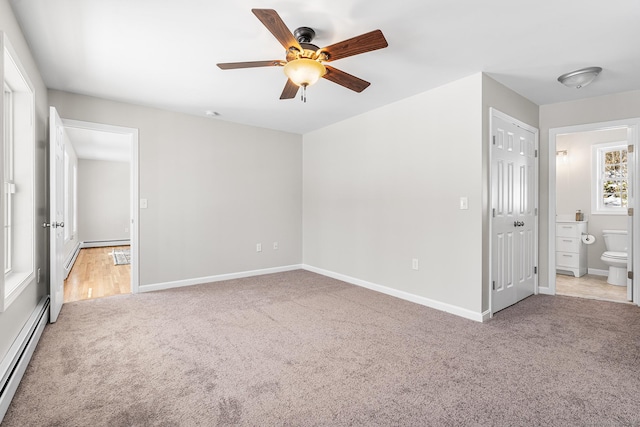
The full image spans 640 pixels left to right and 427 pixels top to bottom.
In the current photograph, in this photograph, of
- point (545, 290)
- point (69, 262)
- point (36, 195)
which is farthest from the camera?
point (69, 262)

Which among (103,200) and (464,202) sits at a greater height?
(103,200)

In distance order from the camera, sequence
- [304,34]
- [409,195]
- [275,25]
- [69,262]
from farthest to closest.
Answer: [69,262] < [409,195] < [304,34] < [275,25]

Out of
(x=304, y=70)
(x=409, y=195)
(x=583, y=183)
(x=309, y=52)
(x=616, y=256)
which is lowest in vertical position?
(x=616, y=256)

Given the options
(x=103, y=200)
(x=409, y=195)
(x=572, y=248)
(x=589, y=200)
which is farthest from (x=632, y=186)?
(x=103, y=200)

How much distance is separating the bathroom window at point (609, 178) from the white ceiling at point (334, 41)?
2035 millimetres

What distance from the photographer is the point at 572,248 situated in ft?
15.7

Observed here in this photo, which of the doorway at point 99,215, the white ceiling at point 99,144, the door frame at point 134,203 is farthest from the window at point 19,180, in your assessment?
the white ceiling at point 99,144

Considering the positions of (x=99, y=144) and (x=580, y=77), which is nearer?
(x=580, y=77)

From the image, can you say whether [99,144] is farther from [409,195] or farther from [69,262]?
[409,195]

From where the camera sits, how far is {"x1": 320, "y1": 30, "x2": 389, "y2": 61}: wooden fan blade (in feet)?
6.25

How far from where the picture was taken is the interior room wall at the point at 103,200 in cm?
827

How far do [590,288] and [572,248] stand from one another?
84cm

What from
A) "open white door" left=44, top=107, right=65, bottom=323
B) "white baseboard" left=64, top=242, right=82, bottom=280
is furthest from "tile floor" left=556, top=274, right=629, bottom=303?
"white baseboard" left=64, top=242, right=82, bottom=280

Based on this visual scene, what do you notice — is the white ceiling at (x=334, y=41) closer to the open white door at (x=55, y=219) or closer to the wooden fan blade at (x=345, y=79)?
the wooden fan blade at (x=345, y=79)
